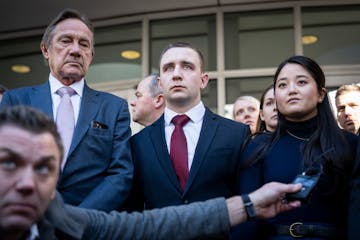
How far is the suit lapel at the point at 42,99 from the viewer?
3.33 m

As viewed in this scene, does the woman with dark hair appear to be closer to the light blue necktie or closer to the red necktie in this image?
the red necktie

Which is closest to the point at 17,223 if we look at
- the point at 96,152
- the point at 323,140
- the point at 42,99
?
the point at 96,152

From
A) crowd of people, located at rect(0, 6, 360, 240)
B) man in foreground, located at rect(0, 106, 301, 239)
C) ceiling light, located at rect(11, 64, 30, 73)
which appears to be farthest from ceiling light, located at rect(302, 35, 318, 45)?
man in foreground, located at rect(0, 106, 301, 239)

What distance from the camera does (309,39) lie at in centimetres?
738

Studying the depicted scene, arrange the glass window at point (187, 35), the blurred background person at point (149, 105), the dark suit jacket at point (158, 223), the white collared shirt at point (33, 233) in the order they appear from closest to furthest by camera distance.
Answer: the white collared shirt at point (33, 233)
the dark suit jacket at point (158, 223)
the blurred background person at point (149, 105)
the glass window at point (187, 35)

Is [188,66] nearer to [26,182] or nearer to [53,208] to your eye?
[53,208]

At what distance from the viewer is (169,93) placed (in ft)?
11.6

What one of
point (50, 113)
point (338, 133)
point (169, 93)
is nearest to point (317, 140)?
point (338, 133)

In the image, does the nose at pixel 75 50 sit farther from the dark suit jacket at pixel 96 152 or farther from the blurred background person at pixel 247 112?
the blurred background person at pixel 247 112

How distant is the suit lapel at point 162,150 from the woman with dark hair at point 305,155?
386 mm

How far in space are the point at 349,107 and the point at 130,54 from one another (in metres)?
3.82

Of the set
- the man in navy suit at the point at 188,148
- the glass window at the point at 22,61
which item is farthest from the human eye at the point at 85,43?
the glass window at the point at 22,61

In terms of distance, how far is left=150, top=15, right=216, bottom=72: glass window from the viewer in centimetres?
753

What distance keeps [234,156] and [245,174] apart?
14cm
